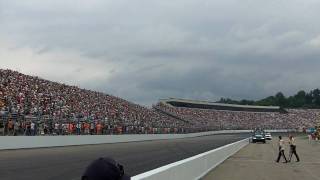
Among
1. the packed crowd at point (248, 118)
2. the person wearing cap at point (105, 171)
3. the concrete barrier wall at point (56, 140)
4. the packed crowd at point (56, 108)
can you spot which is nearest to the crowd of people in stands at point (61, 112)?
the packed crowd at point (56, 108)

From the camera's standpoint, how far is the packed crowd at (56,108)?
33875mm

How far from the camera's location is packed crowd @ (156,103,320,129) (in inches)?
5012

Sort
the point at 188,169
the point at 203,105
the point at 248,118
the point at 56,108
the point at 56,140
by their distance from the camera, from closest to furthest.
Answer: the point at 188,169 → the point at 56,140 → the point at 56,108 → the point at 248,118 → the point at 203,105

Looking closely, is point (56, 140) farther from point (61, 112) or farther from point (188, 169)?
point (188, 169)

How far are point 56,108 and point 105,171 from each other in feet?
120

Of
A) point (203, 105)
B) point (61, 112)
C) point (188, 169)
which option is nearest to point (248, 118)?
point (203, 105)

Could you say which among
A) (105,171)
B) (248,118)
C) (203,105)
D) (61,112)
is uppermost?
(203,105)

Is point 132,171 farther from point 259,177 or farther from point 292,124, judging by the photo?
point 292,124

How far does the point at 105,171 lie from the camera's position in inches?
197

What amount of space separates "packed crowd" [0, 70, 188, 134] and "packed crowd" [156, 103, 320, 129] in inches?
2374

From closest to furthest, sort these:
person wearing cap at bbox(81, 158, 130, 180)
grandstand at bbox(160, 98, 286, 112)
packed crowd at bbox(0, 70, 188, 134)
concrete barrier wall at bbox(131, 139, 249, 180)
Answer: person wearing cap at bbox(81, 158, 130, 180)
concrete barrier wall at bbox(131, 139, 249, 180)
packed crowd at bbox(0, 70, 188, 134)
grandstand at bbox(160, 98, 286, 112)

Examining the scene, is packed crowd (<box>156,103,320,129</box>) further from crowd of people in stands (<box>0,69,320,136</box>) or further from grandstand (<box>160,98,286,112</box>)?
crowd of people in stands (<box>0,69,320,136</box>)

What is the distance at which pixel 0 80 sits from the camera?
37.5 m

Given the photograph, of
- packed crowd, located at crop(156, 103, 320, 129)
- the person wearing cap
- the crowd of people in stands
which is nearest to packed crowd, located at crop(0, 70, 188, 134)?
the crowd of people in stands
